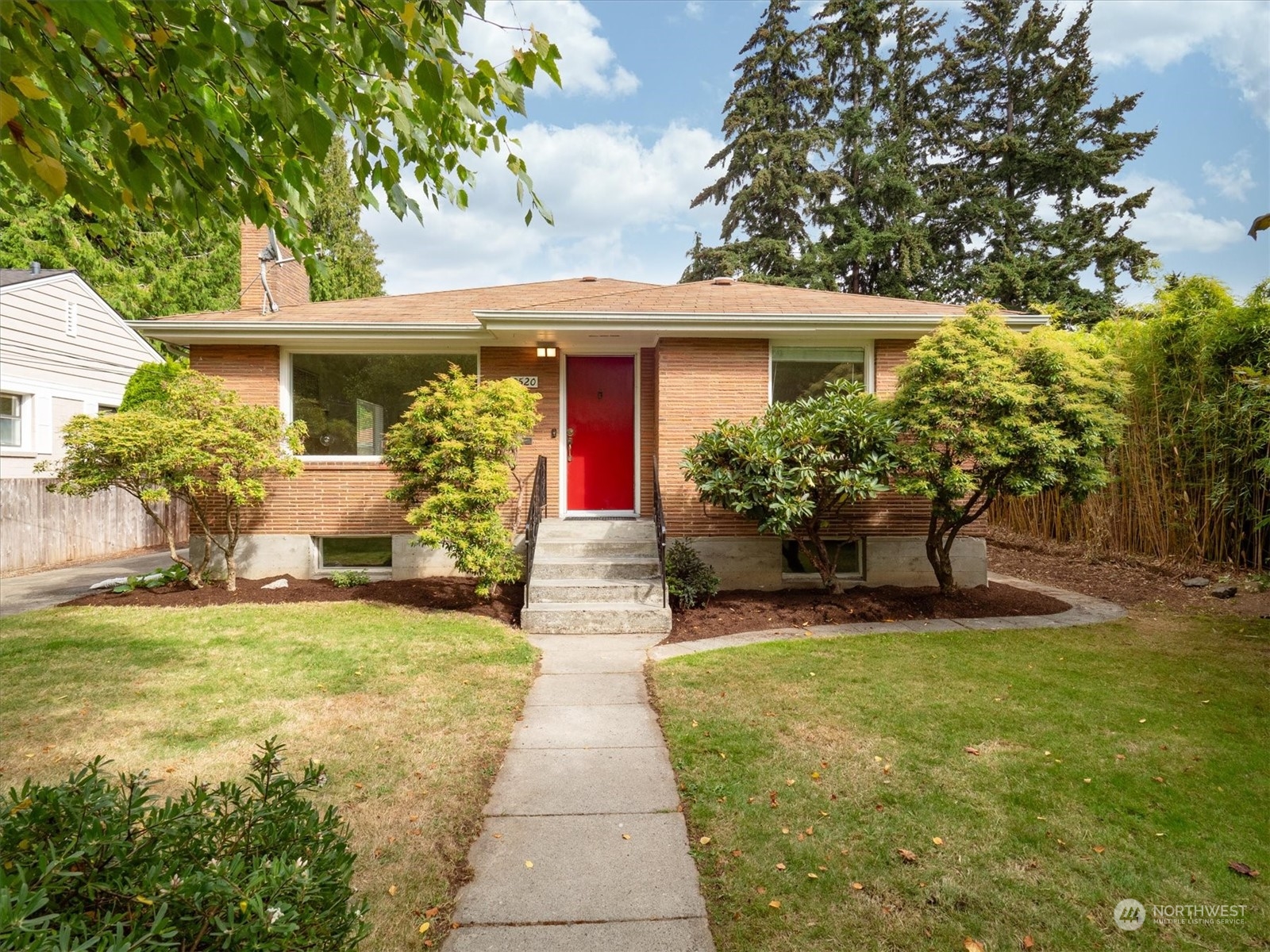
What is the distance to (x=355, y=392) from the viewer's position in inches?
349

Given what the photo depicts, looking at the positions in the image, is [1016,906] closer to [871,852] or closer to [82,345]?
[871,852]

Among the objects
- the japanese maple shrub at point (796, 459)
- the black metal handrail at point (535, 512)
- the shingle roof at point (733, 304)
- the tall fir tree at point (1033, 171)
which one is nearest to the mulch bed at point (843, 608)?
the japanese maple shrub at point (796, 459)

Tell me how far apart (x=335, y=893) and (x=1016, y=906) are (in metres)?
2.35

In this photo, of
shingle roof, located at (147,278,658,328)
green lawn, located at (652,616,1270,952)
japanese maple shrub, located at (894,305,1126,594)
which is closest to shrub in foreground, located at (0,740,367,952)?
green lawn, located at (652,616,1270,952)

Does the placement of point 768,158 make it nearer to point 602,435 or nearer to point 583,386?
point 583,386

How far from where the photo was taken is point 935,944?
2.12m

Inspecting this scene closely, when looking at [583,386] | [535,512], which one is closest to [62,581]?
[535,512]

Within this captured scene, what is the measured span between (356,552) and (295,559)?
750mm

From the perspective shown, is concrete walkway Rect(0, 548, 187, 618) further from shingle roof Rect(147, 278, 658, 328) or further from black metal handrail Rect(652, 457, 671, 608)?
black metal handrail Rect(652, 457, 671, 608)

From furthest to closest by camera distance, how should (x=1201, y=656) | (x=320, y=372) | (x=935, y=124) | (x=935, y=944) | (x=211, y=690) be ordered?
(x=935, y=124)
(x=320, y=372)
(x=1201, y=656)
(x=211, y=690)
(x=935, y=944)

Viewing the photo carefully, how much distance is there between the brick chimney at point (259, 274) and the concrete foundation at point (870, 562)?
7.13 meters

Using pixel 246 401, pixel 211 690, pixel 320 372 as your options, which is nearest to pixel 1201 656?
pixel 211 690

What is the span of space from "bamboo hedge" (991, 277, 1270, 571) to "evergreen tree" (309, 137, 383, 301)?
24771mm

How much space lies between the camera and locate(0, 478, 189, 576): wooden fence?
1010 cm
